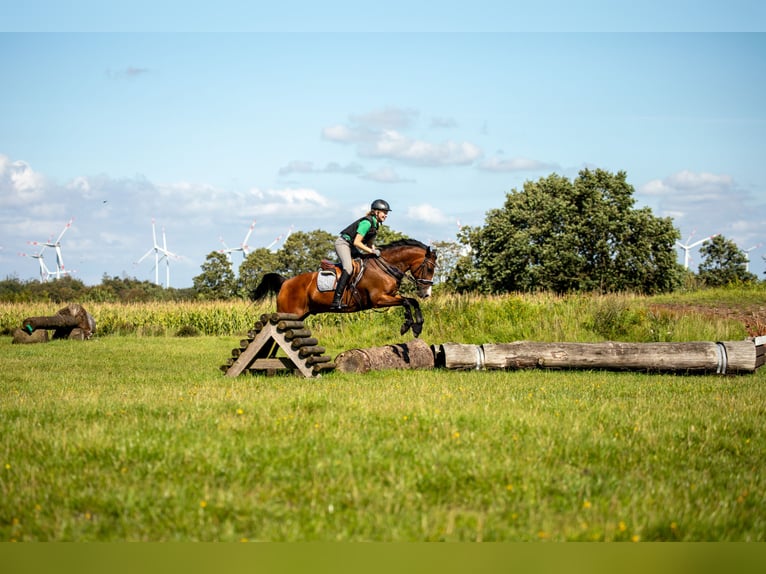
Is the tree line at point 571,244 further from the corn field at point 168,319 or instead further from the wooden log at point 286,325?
the wooden log at point 286,325

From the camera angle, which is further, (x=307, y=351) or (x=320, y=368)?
(x=320, y=368)

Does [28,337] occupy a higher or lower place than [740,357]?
lower

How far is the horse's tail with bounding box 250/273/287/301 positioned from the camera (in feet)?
59.3

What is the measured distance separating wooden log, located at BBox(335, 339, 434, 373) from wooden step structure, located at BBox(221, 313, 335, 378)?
0.36 meters

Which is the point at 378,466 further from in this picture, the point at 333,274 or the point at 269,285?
the point at 269,285

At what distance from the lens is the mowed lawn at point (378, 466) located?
228 inches

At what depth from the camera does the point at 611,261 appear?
51594 mm

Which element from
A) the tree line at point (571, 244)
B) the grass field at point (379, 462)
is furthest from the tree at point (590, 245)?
the grass field at point (379, 462)

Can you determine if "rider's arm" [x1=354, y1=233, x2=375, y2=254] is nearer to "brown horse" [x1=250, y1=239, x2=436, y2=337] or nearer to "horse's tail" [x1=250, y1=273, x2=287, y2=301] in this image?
"brown horse" [x1=250, y1=239, x2=436, y2=337]

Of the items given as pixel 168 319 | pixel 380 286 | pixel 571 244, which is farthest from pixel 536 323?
pixel 571 244

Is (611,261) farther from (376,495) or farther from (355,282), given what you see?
(376,495)

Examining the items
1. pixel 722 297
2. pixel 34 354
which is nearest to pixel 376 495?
pixel 34 354

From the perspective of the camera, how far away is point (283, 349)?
14.9 m

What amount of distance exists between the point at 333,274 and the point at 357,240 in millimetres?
1271
